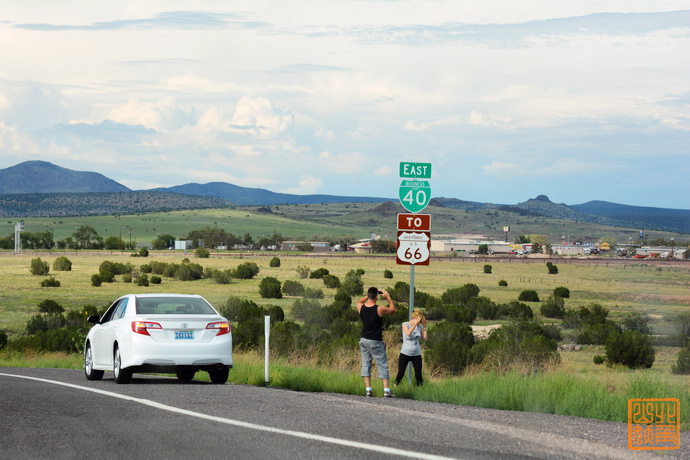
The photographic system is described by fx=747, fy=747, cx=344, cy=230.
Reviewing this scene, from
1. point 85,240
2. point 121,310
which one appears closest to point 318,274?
point 121,310

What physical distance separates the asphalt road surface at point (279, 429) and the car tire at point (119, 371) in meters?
1.39

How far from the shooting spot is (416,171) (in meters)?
13.5

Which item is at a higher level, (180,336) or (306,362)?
(180,336)

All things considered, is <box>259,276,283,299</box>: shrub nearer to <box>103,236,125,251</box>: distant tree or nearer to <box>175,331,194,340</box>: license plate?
<box>175,331,194,340</box>: license plate

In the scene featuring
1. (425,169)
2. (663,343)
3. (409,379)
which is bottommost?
(663,343)

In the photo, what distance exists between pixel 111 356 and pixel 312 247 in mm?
157684

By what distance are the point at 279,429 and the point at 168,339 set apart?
193 inches

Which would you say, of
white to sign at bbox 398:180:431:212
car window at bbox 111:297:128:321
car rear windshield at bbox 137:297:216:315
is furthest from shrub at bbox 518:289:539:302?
car window at bbox 111:297:128:321

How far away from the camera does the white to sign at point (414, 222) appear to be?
44.4 ft

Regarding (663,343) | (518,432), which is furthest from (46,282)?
(518,432)

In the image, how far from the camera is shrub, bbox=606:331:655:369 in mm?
30141

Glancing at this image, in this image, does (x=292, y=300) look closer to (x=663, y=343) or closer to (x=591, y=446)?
(x=663, y=343)

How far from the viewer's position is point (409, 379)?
12695mm

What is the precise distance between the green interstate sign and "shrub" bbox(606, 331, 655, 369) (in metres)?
19.9
